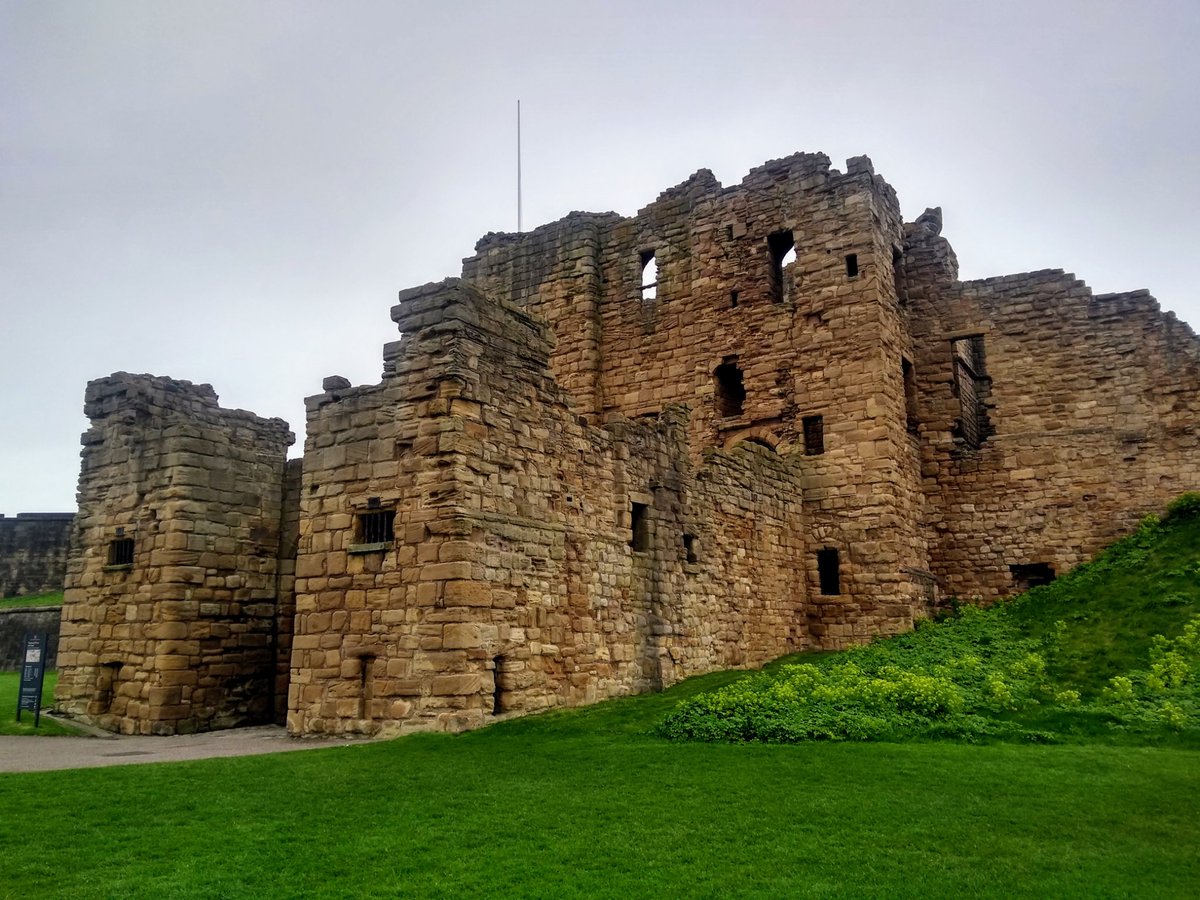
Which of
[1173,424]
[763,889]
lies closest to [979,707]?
[763,889]

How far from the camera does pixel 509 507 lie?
1336 cm

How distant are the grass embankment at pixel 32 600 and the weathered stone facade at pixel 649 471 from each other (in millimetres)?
18313

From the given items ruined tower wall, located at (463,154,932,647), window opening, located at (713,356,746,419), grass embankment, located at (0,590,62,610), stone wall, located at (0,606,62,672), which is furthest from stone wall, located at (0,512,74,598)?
window opening, located at (713,356,746,419)

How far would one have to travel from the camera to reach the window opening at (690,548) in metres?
17.8

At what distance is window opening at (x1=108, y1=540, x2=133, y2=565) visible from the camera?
50.7 ft

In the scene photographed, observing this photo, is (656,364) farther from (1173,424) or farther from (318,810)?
(318,810)

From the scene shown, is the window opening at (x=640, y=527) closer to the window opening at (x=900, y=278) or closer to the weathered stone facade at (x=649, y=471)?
the weathered stone facade at (x=649, y=471)

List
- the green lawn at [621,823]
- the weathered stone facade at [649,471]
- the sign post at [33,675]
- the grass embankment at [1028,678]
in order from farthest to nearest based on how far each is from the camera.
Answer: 1. the sign post at [33,675]
2. the weathered stone facade at [649,471]
3. the grass embankment at [1028,678]
4. the green lawn at [621,823]

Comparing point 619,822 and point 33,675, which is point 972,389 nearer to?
point 619,822

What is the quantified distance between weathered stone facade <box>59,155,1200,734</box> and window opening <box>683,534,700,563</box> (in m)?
0.07

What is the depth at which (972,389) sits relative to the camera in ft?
85.4

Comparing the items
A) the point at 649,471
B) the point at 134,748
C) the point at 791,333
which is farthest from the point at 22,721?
the point at 791,333

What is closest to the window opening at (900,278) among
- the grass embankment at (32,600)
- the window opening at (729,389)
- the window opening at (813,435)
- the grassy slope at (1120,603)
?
the window opening at (813,435)

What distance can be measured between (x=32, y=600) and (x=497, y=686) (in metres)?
28.2
